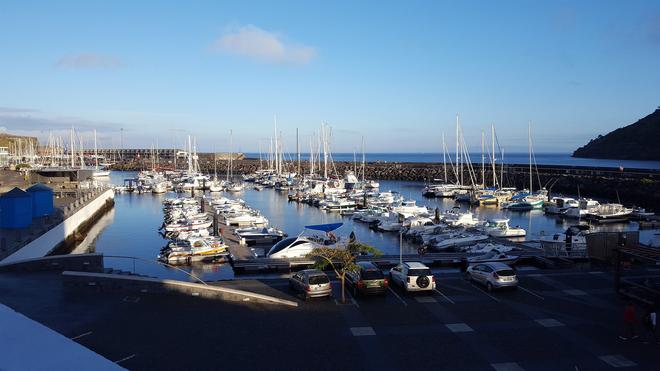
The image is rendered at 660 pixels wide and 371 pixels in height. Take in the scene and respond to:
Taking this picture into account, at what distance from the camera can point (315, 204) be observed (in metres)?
68.2

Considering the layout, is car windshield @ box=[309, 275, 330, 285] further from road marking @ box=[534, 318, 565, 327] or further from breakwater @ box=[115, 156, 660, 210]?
breakwater @ box=[115, 156, 660, 210]

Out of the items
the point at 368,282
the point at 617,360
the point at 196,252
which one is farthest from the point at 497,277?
the point at 196,252

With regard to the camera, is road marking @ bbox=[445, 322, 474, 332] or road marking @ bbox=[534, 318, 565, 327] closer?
road marking @ bbox=[445, 322, 474, 332]

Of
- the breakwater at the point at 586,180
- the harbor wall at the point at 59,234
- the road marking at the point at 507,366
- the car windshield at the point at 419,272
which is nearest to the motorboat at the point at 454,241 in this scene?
the car windshield at the point at 419,272

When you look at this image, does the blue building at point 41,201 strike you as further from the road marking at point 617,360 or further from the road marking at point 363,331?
→ the road marking at point 617,360

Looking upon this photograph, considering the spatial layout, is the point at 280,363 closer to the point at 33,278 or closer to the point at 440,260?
the point at 33,278

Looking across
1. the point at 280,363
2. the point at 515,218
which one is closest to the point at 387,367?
the point at 280,363

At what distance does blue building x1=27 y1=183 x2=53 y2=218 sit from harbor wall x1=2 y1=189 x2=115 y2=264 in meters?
1.91

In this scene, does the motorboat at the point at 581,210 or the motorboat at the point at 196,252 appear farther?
the motorboat at the point at 581,210

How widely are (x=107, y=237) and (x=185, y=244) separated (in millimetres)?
15158

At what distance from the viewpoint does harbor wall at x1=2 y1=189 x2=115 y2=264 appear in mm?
27516

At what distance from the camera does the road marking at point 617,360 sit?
40.9 ft

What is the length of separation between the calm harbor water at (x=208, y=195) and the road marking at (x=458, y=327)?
614 inches

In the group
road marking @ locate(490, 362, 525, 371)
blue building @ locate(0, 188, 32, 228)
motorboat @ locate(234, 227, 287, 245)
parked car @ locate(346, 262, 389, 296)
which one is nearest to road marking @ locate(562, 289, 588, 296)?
parked car @ locate(346, 262, 389, 296)
